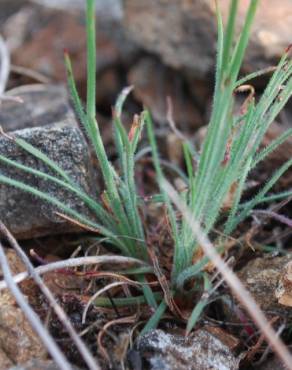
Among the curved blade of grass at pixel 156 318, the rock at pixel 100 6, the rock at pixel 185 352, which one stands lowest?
the curved blade of grass at pixel 156 318

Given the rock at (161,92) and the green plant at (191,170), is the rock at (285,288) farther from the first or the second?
the rock at (161,92)

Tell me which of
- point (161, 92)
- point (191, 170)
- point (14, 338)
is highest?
point (191, 170)

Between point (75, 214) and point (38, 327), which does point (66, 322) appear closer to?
point (38, 327)

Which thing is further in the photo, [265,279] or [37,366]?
[265,279]

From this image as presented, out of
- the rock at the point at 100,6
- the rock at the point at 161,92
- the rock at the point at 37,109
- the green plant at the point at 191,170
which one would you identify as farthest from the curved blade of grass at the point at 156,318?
the rock at the point at 100,6

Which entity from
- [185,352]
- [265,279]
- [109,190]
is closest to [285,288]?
[265,279]

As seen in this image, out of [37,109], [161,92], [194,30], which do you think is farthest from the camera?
[161,92]

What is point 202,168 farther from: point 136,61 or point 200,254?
point 136,61

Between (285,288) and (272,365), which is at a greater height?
(285,288)
